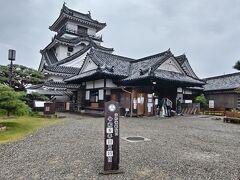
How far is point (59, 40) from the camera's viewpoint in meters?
36.7

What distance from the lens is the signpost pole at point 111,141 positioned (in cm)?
550

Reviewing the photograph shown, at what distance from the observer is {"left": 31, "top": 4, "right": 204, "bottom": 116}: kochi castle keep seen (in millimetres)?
19250

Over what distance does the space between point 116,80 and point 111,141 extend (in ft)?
55.0

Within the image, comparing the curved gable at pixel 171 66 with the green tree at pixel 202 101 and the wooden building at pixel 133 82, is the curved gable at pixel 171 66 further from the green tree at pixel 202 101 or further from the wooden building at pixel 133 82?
the green tree at pixel 202 101

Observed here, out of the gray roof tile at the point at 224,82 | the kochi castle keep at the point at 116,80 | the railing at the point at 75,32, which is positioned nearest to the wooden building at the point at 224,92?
the gray roof tile at the point at 224,82

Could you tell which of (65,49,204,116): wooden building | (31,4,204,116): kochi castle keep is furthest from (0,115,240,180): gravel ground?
(31,4,204,116): kochi castle keep

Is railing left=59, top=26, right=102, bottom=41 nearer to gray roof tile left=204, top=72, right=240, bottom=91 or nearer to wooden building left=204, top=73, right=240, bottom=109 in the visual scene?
gray roof tile left=204, top=72, right=240, bottom=91

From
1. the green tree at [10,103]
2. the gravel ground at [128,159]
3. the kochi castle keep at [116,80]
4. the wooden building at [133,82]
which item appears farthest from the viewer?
the kochi castle keep at [116,80]

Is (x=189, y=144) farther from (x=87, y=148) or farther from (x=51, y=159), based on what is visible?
(x=51, y=159)

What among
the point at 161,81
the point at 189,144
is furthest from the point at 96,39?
the point at 189,144

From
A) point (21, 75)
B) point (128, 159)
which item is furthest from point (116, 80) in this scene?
point (128, 159)

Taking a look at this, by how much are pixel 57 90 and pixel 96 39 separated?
14.9 metres

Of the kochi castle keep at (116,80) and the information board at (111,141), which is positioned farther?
the kochi castle keep at (116,80)

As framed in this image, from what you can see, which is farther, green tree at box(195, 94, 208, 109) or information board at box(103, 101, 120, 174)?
green tree at box(195, 94, 208, 109)
